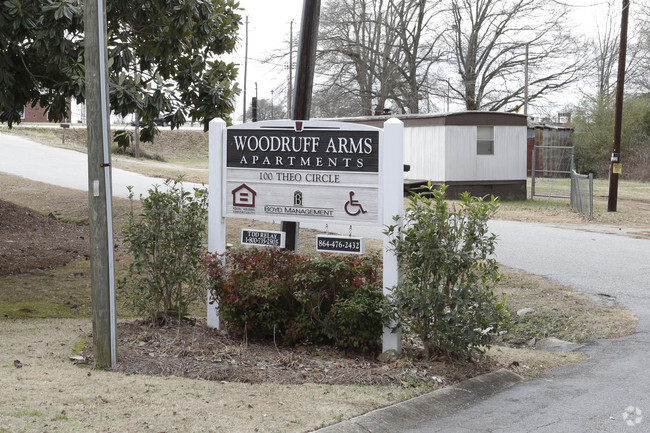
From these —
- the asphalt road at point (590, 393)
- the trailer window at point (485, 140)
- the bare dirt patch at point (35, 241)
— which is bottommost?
the asphalt road at point (590, 393)

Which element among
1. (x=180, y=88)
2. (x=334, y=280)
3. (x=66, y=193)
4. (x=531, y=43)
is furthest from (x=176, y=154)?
(x=334, y=280)

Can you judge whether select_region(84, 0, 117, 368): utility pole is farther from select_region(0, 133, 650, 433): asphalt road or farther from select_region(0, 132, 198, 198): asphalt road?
select_region(0, 132, 198, 198): asphalt road

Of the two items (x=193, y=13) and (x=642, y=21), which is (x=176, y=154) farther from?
(x=193, y=13)

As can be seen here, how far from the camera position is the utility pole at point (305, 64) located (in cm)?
854

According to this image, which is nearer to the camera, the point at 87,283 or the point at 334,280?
the point at 334,280

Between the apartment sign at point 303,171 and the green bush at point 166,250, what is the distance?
17.3 inches

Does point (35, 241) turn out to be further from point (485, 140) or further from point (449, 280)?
point (485, 140)

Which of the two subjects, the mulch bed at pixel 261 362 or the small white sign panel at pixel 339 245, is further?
the small white sign panel at pixel 339 245

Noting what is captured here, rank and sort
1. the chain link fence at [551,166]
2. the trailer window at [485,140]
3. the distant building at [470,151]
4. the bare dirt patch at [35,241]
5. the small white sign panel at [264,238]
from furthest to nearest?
the chain link fence at [551,166] < the trailer window at [485,140] < the distant building at [470,151] < the bare dirt patch at [35,241] < the small white sign panel at [264,238]

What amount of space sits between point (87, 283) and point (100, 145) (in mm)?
4844

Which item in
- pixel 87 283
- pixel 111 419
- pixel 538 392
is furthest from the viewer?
pixel 87 283

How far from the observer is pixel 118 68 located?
916cm

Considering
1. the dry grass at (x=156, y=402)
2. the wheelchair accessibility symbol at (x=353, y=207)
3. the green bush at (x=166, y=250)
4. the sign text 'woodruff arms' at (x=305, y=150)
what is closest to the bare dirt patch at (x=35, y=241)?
the green bush at (x=166, y=250)

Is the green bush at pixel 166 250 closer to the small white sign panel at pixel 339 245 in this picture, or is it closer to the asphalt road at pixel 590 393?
the small white sign panel at pixel 339 245
